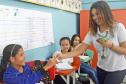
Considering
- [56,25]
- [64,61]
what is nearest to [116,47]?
[64,61]

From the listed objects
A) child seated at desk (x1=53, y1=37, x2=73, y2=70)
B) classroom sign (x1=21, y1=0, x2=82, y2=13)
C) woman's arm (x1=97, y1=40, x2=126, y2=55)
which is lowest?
child seated at desk (x1=53, y1=37, x2=73, y2=70)

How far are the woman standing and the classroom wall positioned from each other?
1.09 metres

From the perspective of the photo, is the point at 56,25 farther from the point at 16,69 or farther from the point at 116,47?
the point at 116,47

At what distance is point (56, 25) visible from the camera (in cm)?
438

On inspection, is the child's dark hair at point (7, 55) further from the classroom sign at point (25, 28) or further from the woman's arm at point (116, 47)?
the woman's arm at point (116, 47)

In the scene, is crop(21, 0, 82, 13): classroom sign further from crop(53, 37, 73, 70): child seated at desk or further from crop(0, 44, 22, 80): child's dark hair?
crop(0, 44, 22, 80): child's dark hair

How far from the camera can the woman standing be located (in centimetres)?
205

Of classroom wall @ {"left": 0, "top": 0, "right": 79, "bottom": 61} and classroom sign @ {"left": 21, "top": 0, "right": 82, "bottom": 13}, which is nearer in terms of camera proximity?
classroom wall @ {"left": 0, "top": 0, "right": 79, "bottom": 61}

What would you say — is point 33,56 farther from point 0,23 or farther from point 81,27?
point 81,27

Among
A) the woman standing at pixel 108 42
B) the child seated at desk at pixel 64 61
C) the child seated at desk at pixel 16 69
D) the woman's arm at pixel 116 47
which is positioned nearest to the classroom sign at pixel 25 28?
the child seated at desk at pixel 64 61

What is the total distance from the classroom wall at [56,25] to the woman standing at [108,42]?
3.58 ft

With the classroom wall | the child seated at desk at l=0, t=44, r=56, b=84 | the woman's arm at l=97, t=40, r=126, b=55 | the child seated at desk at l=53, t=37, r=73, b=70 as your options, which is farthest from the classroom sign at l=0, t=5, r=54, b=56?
the woman's arm at l=97, t=40, r=126, b=55

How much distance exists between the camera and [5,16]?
2.71 metres

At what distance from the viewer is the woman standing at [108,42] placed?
Answer: 205cm
